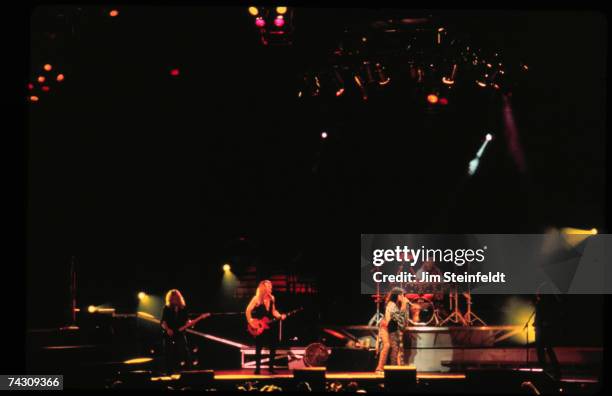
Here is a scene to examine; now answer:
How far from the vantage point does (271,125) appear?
12.0 metres

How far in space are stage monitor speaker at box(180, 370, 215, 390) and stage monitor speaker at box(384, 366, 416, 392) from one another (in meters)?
1.77

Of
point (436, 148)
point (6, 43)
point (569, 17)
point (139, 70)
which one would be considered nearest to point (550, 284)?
point (569, 17)

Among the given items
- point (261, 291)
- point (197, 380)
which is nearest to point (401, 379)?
point (197, 380)

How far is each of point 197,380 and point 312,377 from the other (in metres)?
1.17

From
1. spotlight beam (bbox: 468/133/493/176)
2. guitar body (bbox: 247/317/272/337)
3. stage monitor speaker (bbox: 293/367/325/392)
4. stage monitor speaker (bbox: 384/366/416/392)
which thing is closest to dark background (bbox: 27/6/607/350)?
spotlight beam (bbox: 468/133/493/176)

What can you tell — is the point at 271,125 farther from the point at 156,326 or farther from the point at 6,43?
the point at 6,43

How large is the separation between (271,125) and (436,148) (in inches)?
114

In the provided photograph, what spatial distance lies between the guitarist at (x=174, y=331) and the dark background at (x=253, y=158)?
132 centimetres

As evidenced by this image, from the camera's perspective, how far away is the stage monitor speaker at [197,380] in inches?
293

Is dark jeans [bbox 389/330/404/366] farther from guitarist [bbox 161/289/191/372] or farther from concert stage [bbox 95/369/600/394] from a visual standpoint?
guitarist [bbox 161/289/191/372]

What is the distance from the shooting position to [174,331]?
9.54 metres

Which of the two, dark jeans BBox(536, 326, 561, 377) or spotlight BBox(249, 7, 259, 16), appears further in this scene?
dark jeans BBox(536, 326, 561, 377)

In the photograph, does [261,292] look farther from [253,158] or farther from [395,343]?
[253,158]

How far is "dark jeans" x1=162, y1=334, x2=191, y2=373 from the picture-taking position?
9.52 meters
